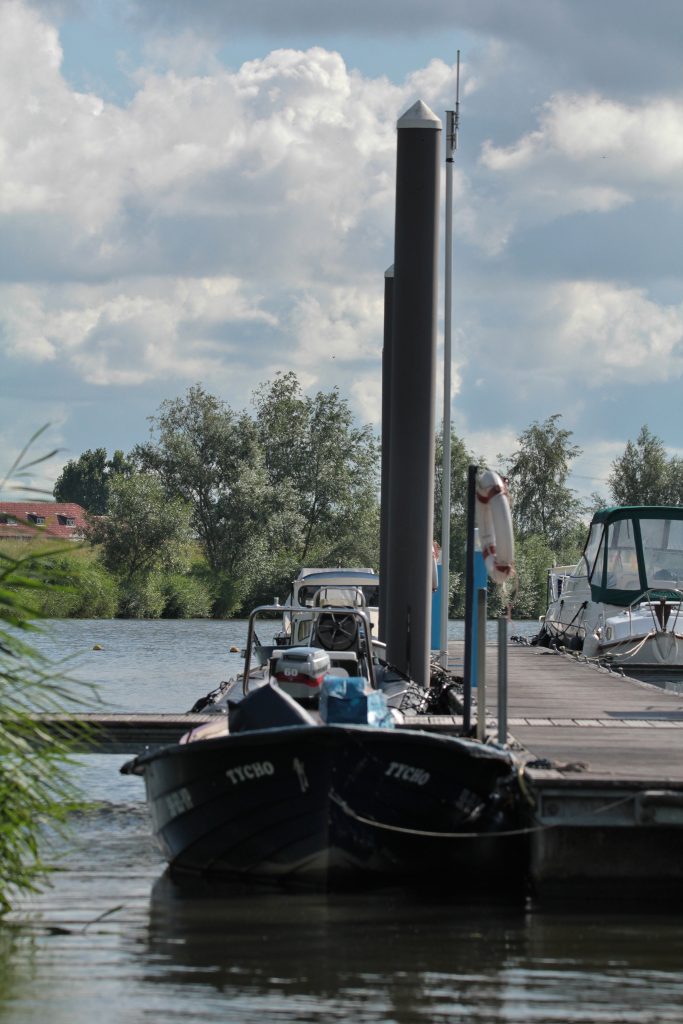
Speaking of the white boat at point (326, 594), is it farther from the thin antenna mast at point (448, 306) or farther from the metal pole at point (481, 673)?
the metal pole at point (481, 673)

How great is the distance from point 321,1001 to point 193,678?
25.8m

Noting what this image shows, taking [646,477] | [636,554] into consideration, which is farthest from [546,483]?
[636,554]

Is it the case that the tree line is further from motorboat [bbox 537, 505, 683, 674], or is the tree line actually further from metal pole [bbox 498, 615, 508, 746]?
metal pole [bbox 498, 615, 508, 746]

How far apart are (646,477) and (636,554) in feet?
214

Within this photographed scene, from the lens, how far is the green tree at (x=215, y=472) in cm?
6994

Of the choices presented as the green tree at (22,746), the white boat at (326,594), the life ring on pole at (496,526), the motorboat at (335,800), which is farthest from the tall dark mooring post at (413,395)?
the green tree at (22,746)

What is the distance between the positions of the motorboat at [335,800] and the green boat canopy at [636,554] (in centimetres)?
1741

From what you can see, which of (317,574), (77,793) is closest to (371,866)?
(77,793)

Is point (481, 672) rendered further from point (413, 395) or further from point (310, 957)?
point (413, 395)

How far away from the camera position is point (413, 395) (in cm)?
1717

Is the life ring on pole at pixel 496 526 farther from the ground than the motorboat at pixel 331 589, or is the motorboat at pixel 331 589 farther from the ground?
the life ring on pole at pixel 496 526

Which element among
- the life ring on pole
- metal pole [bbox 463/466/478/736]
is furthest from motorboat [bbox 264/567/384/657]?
the life ring on pole

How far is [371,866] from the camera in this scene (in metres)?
10.3

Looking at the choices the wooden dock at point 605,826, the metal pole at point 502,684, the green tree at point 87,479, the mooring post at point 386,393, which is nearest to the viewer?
the wooden dock at point 605,826
